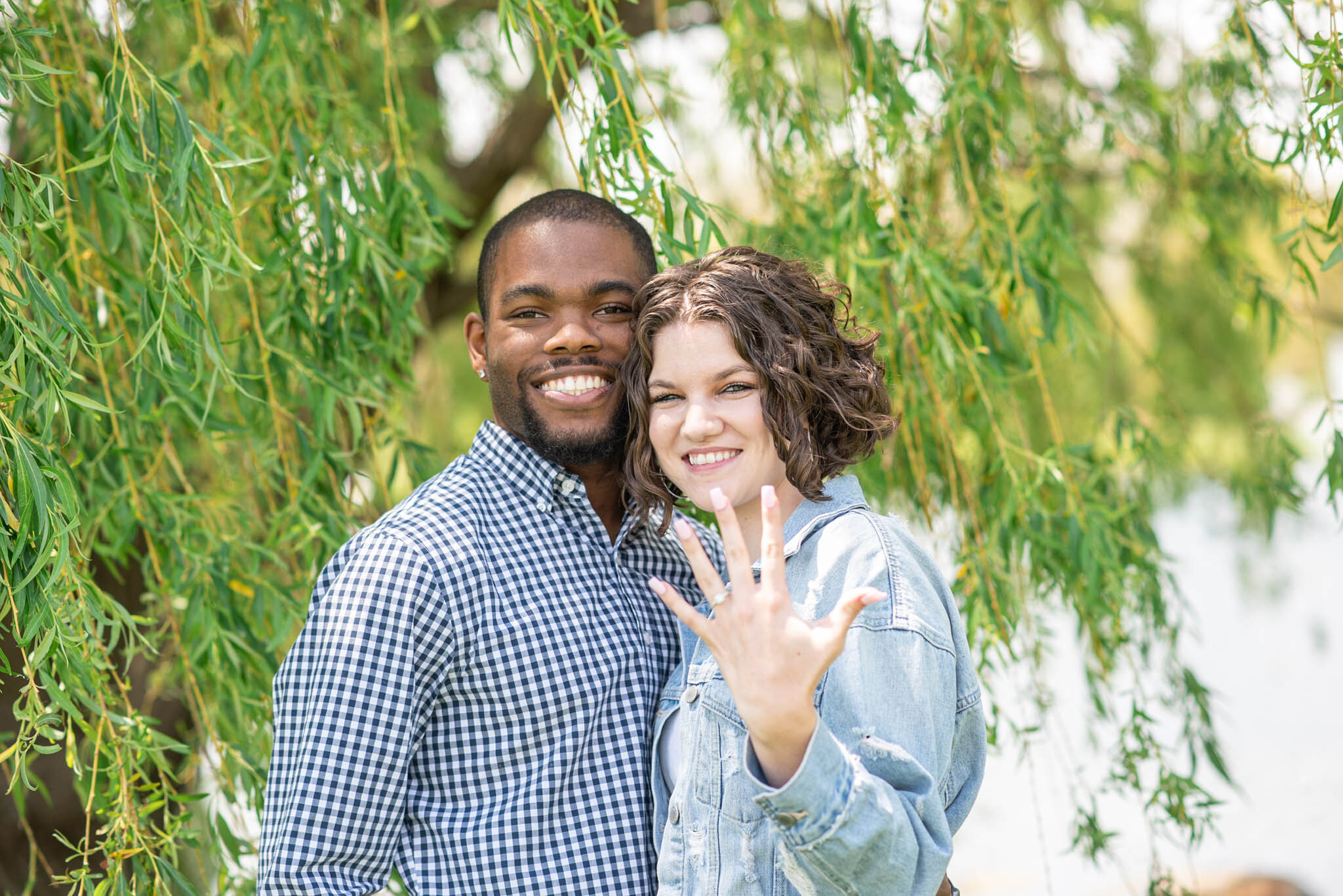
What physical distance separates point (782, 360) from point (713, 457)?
5.4 inches

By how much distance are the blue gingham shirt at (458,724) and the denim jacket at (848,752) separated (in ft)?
0.24

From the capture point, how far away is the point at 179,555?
200 centimetres

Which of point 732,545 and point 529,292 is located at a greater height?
point 529,292

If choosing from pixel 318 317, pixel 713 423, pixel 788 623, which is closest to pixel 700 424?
pixel 713 423

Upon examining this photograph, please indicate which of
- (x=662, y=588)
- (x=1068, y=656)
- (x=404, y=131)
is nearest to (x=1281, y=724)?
(x=1068, y=656)

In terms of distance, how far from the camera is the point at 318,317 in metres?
2.08

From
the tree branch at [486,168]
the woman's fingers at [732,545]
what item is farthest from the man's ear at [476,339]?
the tree branch at [486,168]

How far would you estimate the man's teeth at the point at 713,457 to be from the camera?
4.83ft

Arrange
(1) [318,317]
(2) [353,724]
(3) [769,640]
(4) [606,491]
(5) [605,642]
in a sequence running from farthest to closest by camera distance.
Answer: (1) [318,317] → (4) [606,491] → (5) [605,642] → (2) [353,724] → (3) [769,640]

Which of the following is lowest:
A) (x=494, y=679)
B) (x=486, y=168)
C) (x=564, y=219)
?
(x=494, y=679)

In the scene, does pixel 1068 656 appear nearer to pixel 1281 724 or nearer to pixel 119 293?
pixel 1281 724

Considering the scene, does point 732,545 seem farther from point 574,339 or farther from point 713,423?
point 574,339

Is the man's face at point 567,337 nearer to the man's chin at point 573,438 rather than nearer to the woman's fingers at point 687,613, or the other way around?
the man's chin at point 573,438

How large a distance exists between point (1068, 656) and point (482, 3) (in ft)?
16.2
